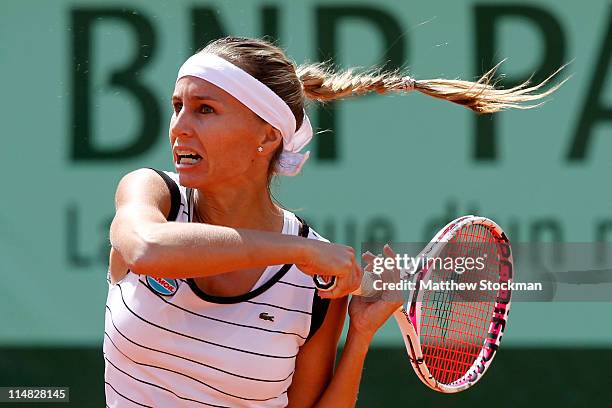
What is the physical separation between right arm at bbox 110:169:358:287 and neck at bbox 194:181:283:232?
0.94 feet

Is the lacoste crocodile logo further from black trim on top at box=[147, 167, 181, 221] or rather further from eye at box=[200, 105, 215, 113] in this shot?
eye at box=[200, 105, 215, 113]

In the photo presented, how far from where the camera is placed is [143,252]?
201 cm

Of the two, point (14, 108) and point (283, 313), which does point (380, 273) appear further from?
point (14, 108)

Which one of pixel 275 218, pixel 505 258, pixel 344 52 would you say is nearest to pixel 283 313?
pixel 275 218

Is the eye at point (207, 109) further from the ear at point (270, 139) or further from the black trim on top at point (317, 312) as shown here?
the black trim on top at point (317, 312)

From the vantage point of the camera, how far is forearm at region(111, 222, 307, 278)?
200 centimetres

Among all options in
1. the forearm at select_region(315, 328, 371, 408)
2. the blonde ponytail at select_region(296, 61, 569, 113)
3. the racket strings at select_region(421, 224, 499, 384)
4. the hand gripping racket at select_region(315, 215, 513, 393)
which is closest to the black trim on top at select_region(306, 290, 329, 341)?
the forearm at select_region(315, 328, 371, 408)

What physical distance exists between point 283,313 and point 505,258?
82 cm

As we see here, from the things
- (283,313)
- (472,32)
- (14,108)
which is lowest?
(283,313)

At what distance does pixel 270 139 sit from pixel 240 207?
0.16 m

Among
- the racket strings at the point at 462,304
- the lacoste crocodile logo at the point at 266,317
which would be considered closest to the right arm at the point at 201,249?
the lacoste crocodile logo at the point at 266,317

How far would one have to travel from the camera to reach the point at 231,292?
2416 mm
